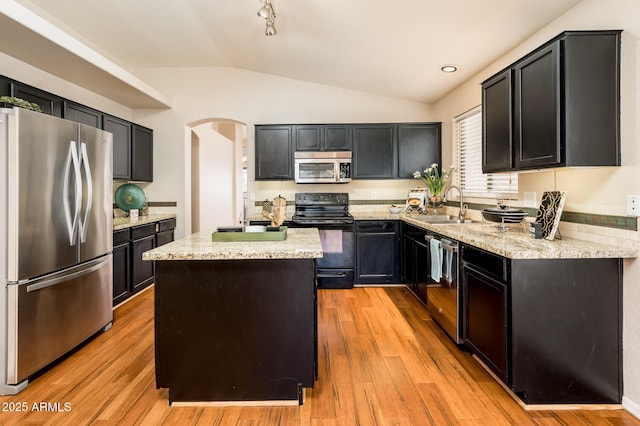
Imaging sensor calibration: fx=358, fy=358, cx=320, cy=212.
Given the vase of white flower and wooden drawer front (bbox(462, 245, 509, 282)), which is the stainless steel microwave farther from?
wooden drawer front (bbox(462, 245, 509, 282))

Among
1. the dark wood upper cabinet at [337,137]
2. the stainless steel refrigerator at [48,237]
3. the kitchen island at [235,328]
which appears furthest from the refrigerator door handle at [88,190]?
the dark wood upper cabinet at [337,137]

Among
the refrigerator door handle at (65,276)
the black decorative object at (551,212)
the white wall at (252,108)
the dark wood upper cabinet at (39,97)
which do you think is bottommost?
the refrigerator door handle at (65,276)

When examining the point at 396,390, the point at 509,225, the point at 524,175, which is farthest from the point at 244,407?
the point at 524,175

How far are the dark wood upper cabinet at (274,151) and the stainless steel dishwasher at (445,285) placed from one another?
2.20 m

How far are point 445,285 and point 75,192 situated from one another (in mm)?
2933

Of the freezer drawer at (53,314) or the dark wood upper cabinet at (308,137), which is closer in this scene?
the freezer drawer at (53,314)

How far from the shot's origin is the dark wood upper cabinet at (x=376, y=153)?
477 cm

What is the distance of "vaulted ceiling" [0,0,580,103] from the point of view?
2.74 m

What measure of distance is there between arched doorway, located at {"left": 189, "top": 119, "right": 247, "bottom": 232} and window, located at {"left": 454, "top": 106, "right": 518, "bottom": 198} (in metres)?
3.77

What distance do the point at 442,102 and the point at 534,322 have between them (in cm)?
352

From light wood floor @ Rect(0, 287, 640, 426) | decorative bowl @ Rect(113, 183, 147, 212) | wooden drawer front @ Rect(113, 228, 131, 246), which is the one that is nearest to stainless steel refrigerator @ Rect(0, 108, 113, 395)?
light wood floor @ Rect(0, 287, 640, 426)

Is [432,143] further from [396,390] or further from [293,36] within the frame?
[396,390]

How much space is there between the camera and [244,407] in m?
2.04

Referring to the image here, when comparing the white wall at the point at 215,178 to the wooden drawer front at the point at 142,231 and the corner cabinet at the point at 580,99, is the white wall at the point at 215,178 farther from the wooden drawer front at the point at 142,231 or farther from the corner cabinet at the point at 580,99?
the corner cabinet at the point at 580,99
